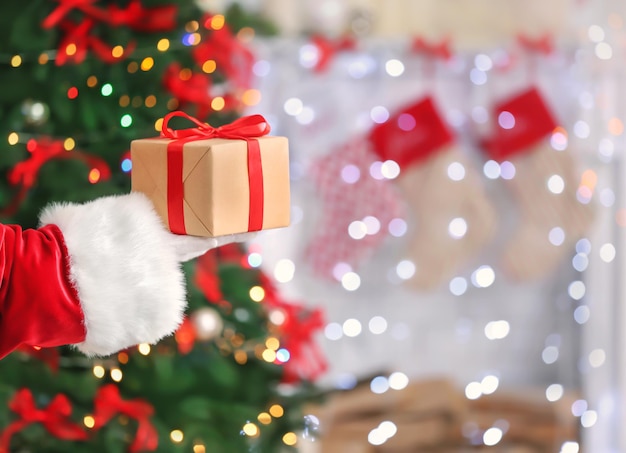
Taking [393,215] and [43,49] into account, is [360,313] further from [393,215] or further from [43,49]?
[43,49]

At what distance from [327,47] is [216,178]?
1.88 m

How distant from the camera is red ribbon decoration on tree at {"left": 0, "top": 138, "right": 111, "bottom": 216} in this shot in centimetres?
155

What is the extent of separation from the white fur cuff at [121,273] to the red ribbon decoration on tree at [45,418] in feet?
2.20

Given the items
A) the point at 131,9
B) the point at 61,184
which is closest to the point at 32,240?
the point at 61,184

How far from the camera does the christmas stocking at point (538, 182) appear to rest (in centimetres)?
292

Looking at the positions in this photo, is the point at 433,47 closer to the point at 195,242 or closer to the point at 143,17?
the point at 143,17

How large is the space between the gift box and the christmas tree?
566 millimetres

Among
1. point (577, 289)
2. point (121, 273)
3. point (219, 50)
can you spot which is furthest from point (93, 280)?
Result: point (577, 289)

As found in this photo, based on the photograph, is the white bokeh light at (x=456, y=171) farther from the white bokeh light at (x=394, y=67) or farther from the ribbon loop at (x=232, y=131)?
the ribbon loop at (x=232, y=131)

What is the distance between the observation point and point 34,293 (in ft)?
2.97

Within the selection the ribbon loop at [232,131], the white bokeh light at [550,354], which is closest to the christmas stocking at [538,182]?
the white bokeh light at [550,354]

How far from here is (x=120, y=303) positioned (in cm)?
95

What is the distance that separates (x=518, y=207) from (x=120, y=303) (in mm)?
2288

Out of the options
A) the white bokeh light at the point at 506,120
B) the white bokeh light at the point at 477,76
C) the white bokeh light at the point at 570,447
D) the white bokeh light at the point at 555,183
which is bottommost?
the white bokeh light at the point at 570,447
